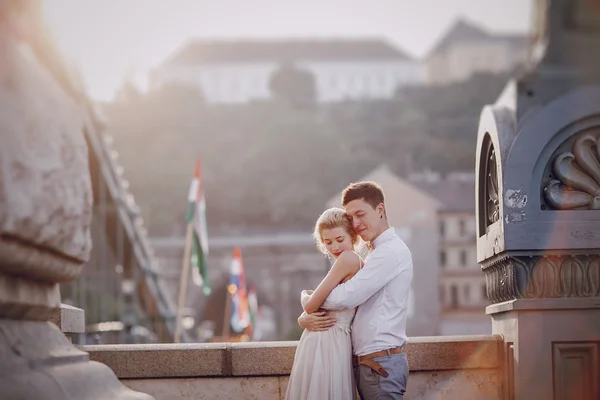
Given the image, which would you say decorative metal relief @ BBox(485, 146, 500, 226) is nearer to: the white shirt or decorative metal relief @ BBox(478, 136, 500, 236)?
decorative metal relief @ BBox(478, 136, 500, 236)

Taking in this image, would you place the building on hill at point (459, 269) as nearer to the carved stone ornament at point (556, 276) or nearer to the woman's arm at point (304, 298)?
the carved stone ornament at point (556, 276)

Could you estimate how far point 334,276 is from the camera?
438cm

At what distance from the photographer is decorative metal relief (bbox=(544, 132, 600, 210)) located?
486 centimetres

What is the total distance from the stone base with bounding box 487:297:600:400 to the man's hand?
0.96 m

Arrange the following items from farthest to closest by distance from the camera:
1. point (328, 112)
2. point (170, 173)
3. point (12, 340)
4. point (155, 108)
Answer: point (328, 112) < point (155, 108) < point (170, 173) < point (12, 340)

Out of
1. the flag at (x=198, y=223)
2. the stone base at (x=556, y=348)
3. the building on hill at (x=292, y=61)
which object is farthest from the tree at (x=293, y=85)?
the stone base at (x=556, y=348)

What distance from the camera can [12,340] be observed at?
7.67 ft

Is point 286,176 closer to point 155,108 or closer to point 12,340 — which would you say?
point 155,108

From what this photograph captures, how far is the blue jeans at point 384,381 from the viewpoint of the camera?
4316 millimetres

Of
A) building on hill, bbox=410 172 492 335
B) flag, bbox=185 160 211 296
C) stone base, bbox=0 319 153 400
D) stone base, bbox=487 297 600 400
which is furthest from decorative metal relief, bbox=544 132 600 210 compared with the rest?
building on hill, bbox=410 172 492 335

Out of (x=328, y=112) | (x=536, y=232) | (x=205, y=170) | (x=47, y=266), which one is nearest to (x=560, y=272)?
(x=536, y=232)

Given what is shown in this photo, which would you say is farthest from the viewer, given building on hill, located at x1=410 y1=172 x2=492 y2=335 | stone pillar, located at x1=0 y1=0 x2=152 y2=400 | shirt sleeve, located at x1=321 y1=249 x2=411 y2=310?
building on hill, located at x1=410 y1=172 x2=492 y2=335

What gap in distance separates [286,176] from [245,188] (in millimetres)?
4115

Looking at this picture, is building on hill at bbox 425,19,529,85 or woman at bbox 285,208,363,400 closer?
woman at bbox 285,208,363,400
